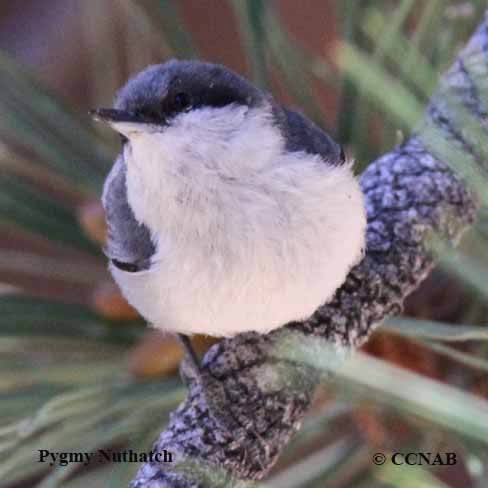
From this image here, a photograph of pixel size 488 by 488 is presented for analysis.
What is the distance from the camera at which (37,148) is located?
639 mm

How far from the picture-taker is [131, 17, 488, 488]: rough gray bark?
0.42m

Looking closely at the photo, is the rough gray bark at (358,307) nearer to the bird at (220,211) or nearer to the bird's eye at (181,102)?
the bird at (220,211)

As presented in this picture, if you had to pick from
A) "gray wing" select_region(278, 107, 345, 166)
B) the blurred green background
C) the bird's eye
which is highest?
the bird's eye

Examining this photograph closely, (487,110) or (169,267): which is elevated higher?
(487,110)

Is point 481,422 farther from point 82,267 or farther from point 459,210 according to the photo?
point 82,267

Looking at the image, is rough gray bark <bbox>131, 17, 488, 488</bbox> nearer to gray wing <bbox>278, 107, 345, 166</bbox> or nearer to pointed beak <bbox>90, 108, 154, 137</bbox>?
gray wing <bbox>278, 107, 345, 166</bbox>

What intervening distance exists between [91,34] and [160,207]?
526mm

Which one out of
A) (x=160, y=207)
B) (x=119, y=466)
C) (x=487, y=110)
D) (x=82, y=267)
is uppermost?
(x=487, y=110)

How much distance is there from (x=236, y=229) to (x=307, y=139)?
10 centimetres

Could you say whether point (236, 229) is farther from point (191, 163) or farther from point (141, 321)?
point (141, 321)

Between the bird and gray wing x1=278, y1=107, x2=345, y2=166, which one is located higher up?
gray wing x1=278, y1=107, x2=345, y2=166

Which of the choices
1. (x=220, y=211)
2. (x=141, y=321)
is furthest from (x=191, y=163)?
(x=141, y=321)

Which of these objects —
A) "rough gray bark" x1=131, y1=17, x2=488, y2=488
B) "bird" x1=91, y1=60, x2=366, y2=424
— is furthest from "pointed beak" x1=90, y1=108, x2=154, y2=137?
"rough gray bark" x1=131, y1=17, x2=488, y2=488

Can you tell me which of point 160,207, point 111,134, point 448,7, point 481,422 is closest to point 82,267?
point 111,134
